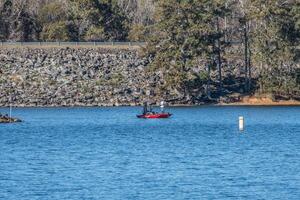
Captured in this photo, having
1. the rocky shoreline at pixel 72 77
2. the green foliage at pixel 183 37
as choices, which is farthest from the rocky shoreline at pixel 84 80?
the green foliage at pixel 183 37

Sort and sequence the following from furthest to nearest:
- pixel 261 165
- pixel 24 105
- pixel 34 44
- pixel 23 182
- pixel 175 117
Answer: pixel 34 44
pixel 24 105
pixel 175 117
pixel 261 165
pixel 23 182

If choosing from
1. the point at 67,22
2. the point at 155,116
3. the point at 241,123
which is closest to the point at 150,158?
the point at 241,123

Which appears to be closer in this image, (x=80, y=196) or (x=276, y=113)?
(x=80, y=196)

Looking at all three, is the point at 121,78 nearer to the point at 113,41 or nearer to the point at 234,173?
the point at 113,41

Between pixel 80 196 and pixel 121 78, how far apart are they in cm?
8703

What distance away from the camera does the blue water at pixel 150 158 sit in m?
53.7

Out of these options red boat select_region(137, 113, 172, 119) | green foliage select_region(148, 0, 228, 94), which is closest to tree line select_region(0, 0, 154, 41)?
green foliage select_region(148, 0, 228, 94)

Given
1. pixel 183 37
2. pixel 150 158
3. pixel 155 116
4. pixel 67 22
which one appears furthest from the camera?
pixel 67 22

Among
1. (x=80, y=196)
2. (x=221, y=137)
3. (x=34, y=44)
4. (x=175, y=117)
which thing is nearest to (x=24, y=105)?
(x=34, y=44)

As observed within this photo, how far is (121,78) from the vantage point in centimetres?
13850

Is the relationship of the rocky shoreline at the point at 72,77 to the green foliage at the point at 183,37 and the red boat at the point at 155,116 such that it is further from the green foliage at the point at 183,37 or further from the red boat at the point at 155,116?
the red boat at the point at 155,116

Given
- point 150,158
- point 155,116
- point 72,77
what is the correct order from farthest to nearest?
point 72,77 < point 155,116 < point 150,158

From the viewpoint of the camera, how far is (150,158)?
6938 cm

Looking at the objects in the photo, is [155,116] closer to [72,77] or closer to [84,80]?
[84,80]
